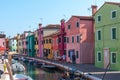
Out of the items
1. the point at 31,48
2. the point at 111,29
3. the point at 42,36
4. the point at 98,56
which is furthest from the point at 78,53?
the point at 31,48

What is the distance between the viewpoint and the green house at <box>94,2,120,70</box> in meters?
32.9

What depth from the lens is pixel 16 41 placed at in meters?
111

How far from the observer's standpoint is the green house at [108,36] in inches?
1296

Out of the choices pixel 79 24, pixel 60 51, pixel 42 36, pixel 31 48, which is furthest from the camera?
pixel 31 48

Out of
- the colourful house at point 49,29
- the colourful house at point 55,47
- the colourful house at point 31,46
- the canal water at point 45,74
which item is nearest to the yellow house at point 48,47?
the colourful house at point 49,29

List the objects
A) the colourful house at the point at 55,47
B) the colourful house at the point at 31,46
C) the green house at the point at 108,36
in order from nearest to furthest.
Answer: the green house at the point at 108,36 < the colourful house at the point at 55,47 < the colourful house at the point at 31,46

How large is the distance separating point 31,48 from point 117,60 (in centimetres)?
5103

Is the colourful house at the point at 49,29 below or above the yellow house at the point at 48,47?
above

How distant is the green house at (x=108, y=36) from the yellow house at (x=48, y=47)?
1008 inches

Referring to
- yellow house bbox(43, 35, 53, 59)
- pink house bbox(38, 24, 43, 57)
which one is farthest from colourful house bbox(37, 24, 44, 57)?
yellow house bbox(43, 35, 53, 59)

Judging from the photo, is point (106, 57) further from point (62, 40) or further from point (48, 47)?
point (48, 47)

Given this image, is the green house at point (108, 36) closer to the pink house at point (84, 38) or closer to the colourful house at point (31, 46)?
the pink house at point (84, 38)

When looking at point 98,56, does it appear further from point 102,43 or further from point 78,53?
point 78,53

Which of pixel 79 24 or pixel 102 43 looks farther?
pixel 79 24
